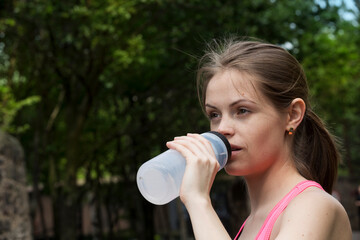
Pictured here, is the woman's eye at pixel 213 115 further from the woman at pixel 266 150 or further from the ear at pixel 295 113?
the ear at pixel 295 113

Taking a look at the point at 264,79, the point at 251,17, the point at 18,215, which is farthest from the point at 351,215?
the point at 264,79

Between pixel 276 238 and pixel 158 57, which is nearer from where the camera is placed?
pixel 276 238

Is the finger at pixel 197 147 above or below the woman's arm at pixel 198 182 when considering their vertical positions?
above

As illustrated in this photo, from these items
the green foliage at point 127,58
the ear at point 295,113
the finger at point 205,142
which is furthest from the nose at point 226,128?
the green foliage at point 127,58

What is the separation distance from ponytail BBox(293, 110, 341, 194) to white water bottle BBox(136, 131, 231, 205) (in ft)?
1.14

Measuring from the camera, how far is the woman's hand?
5.82ft

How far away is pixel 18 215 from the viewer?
7.46 m

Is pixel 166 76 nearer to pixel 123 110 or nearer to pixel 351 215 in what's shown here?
pixel 123 110

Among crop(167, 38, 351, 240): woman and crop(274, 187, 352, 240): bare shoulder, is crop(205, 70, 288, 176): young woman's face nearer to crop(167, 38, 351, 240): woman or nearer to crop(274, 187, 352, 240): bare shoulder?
crop(167, 38, 351, 240): woman

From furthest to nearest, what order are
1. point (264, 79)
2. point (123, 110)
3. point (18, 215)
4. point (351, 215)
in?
point (351, 215) < point (123, 110) < point (18, 215) < point (264, 79)

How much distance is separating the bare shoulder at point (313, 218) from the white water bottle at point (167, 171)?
29 cm

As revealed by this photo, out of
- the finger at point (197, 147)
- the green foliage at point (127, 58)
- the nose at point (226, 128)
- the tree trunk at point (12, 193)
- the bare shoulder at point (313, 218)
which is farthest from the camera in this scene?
the green foliage at point (127, 58)

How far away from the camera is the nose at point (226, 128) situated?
191 centimetres

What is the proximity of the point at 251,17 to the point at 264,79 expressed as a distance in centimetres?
895
